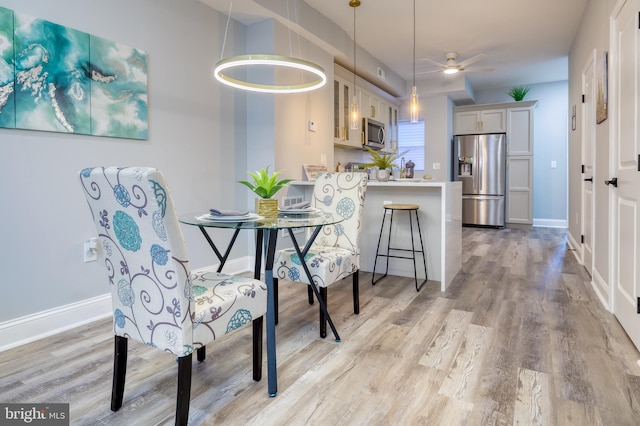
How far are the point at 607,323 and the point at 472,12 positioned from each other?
3371 millimetres

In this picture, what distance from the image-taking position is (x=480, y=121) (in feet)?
24.0

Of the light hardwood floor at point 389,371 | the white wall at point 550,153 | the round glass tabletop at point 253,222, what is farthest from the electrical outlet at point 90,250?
the white wall at point 550,153

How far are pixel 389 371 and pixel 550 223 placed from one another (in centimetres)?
676

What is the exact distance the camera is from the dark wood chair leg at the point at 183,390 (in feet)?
4.36

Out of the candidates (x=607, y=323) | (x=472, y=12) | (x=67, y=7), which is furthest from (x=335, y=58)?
(x=607, y=323)

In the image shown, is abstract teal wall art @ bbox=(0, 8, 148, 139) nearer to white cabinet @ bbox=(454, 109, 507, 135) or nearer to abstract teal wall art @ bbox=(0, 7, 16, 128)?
abstract teal wall art @ bbox=(0, 7, 16, 128)

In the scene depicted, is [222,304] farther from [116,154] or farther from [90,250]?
[116,154]

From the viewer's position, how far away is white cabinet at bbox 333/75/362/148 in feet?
16.2

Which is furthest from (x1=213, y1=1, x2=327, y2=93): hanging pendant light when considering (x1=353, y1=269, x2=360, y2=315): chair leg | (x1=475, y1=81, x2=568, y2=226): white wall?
(x1=475, y1=81, x2=568, y2=226): white wall

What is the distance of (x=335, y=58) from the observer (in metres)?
4.78

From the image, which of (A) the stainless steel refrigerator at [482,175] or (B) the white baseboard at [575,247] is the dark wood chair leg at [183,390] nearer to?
(B) the white baseboard at [575,247]

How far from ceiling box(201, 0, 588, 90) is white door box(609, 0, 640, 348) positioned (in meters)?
1.90

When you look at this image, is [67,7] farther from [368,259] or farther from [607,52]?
[607,52]

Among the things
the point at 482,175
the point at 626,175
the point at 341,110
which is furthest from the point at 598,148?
the point at 482,175
